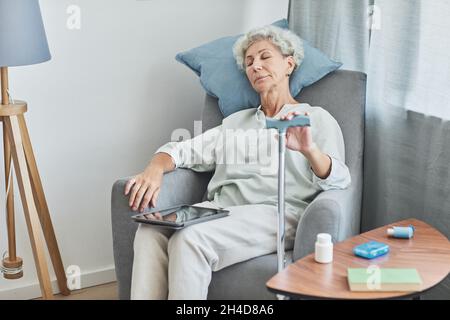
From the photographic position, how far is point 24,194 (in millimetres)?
2598

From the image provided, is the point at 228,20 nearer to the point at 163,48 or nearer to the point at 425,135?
the point at 163,48

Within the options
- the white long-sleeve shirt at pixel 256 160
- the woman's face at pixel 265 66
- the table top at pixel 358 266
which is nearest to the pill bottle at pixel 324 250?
the table top at pixel 358 266

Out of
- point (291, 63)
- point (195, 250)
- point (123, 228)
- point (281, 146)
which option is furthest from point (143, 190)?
point (291, 63)

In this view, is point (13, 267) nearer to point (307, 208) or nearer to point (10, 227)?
point (10, 227)

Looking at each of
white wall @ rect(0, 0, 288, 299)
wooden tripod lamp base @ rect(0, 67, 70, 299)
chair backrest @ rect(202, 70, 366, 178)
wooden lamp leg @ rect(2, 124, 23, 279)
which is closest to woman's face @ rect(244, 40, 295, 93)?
chair backrest @ rect(202, 70, 366, 178)

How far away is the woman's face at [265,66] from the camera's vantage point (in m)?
2.56

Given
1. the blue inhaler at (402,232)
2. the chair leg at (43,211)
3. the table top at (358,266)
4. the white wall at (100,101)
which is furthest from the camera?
the white wall at (100,101)

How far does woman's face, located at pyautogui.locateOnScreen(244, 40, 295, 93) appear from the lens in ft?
8.41

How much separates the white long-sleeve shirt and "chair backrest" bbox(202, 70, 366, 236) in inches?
2.4

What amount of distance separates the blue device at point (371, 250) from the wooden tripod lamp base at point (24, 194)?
4.05 feet

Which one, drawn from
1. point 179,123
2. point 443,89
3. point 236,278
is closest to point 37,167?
point 179,123

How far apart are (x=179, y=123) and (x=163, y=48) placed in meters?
0.33

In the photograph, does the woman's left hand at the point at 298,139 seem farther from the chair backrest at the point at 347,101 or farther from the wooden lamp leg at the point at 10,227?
the wooden lamp leg at the point at 10,227

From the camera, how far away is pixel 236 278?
7.17ft
